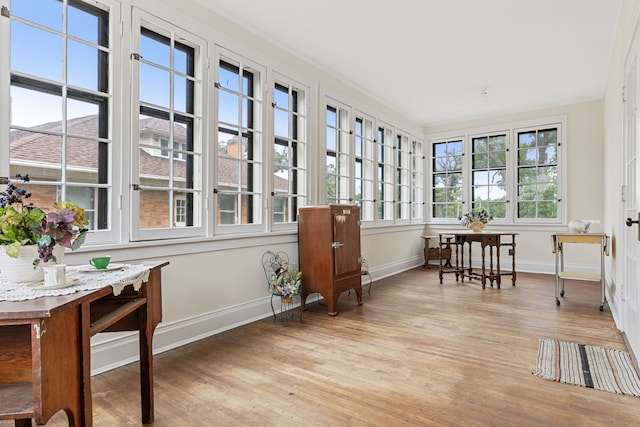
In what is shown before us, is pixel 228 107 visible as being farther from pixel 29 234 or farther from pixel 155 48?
pixel 29 234

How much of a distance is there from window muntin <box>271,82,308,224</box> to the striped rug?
2.67 m

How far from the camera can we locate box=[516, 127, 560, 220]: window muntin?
626 centimetres

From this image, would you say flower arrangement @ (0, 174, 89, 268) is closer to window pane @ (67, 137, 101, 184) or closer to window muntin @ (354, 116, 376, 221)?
window pane @ (67, 137, 101, 184)

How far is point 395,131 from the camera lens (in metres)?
6.39

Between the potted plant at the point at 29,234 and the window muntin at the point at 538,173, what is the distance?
6847 millimetres

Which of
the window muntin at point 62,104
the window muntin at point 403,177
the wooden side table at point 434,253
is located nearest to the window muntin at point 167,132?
the window muntin at point 62,104

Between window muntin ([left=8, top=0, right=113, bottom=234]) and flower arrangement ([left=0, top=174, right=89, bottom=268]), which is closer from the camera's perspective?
flower arrangement ([left=0, top=174, right=89, bottom=268])

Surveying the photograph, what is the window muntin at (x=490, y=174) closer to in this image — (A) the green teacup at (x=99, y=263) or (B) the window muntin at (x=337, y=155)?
(B) the window muntin at (x=337, y=155)

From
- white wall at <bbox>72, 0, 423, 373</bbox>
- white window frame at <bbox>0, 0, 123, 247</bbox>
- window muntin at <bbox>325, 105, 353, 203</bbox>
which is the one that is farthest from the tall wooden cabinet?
white window frame at <bbox>0, 0, 123, 247</bbox>

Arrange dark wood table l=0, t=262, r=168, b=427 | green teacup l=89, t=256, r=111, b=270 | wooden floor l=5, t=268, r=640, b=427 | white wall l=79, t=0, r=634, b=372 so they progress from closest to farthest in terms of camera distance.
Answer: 1. dark wood table l=0, t=262, r=168, b=427
2. green teacup l=89, t=256, r=111, b=270
3. wooden floor l=5, t=268, r=640, b=427
4. white wall l=79, t=0, r=634, b=372

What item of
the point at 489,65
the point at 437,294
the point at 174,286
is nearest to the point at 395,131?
the point at 489,65

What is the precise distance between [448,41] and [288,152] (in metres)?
2.07

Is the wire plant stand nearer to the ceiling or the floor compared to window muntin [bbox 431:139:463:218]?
nearer to the floor

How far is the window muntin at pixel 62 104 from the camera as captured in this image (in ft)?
7.22
